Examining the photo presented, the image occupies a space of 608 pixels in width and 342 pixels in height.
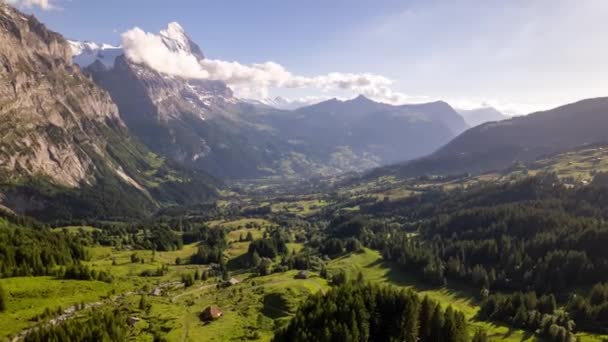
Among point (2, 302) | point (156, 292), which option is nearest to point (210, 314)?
point (156, 292)

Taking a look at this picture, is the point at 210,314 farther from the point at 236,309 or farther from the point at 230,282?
the point at 230,282

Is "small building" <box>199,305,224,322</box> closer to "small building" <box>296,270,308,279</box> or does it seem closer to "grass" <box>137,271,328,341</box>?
"grass" <box>137,271,328,341</box>

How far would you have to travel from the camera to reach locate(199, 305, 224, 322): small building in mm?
Answer: 124500

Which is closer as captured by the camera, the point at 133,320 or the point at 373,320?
the point at 373,320

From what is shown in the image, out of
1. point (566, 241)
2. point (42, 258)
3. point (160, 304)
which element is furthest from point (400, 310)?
point (42, 258)

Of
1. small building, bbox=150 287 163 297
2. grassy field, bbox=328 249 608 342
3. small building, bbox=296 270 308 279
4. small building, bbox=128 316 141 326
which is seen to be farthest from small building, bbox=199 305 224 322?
grassy field, bbox=328 249 608 342

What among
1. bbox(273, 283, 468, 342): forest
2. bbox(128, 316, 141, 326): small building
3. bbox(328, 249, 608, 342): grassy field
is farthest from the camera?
bbox(328, 249, 608, 342): grassy field

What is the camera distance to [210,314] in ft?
410

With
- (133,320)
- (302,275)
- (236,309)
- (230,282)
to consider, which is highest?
(133,320)

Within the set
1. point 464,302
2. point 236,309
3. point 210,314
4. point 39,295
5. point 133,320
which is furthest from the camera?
point 464,302

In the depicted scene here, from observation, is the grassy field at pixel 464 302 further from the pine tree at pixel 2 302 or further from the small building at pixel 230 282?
the pine tree at pixel 2 302

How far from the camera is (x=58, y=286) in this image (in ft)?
464

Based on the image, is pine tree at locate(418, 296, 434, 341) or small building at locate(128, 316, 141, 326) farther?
small building at locate(128, 316, 141, 326)

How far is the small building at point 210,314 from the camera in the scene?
408ft
